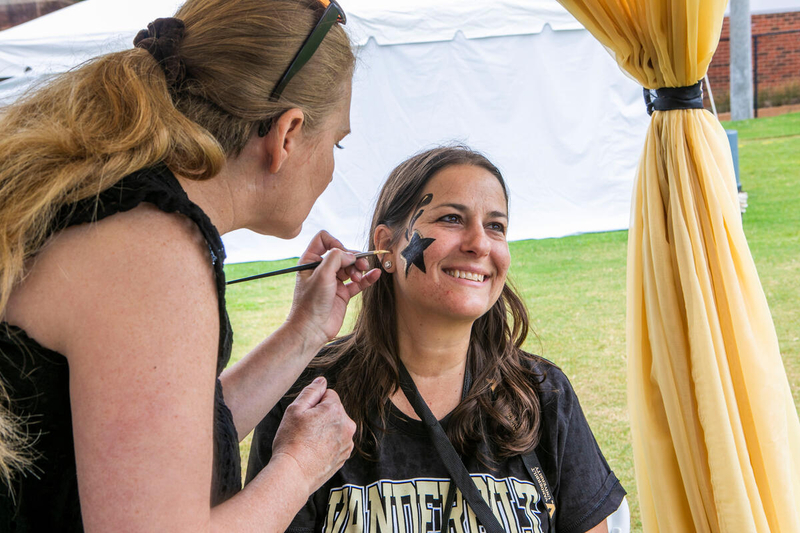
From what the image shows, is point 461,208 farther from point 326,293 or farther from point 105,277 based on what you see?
point 105,277

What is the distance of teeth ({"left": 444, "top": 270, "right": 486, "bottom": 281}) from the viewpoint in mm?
1827

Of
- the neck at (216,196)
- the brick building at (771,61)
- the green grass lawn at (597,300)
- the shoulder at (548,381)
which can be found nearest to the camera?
the neck at (216,196)

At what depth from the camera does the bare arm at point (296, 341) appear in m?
1.48

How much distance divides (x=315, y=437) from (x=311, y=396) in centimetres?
13

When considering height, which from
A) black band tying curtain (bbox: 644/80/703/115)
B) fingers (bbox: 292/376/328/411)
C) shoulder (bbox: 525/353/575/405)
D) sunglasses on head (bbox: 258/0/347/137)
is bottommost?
shoulder (bbox: 525/353/575/405)

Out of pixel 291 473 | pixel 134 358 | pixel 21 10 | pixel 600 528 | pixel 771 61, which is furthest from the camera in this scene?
pixel 771 61

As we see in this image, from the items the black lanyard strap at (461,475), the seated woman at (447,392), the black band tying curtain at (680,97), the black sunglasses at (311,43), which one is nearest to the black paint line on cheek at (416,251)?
the seated woman at (447,392)

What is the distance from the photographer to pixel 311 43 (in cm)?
116

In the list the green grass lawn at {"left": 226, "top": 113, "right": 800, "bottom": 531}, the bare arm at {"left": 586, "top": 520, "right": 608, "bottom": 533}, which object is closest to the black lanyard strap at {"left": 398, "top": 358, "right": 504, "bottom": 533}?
the bare arm at {"left": 586, "top": 520, "right": 608, "bottom": 533}

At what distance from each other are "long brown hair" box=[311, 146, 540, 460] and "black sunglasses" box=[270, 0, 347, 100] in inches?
31.2

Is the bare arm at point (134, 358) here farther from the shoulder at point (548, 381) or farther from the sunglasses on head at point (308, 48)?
the shoulder at point (548, 381)

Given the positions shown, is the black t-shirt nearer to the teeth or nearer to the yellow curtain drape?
the yellow curtain drape

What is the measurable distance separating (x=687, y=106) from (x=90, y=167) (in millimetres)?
1304

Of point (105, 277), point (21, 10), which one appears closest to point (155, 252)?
point (105, 277)
